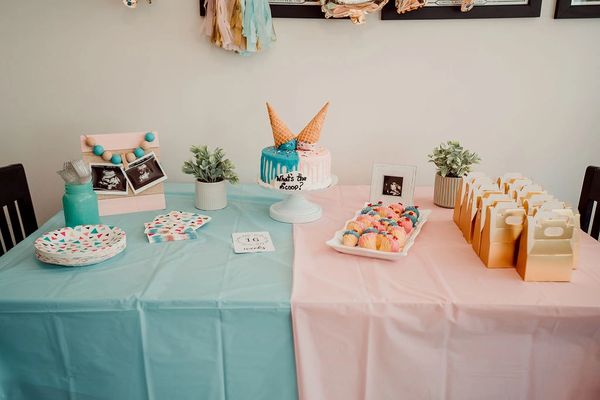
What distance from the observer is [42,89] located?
1.71 metres

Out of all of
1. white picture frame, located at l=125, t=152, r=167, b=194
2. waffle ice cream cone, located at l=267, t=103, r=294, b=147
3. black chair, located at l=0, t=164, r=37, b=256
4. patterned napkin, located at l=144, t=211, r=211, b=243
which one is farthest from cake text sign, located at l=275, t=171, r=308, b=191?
black chair, located at l=0, t=164, r=37, b=256

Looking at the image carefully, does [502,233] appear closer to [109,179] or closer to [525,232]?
[525,232]

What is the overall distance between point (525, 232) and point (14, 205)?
151 cm

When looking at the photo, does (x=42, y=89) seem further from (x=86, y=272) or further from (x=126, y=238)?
(x=86, y=272)

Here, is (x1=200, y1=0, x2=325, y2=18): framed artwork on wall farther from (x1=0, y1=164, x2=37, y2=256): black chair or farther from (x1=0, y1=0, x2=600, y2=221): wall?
(x1=0, y1=164, x2=37, y2=256): black chair

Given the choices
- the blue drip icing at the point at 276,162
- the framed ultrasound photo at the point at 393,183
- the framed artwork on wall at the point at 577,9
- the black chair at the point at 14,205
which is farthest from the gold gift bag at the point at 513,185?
the black chair at the point at 14,205

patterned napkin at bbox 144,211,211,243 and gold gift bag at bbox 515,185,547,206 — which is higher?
A: gold gift bag at bbox 515,185,547,206

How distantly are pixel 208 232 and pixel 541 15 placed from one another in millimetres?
1450

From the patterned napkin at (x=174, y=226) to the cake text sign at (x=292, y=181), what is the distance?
0.26 meters

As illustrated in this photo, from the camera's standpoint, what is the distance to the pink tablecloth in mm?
976

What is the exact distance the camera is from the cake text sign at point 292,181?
1328mm

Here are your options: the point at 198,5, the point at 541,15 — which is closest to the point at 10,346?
the point at 198,5

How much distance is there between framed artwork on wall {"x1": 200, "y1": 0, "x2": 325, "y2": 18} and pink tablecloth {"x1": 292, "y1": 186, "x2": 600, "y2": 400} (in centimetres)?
103

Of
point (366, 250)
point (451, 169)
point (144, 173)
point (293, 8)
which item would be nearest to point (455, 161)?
point (451, 169)
